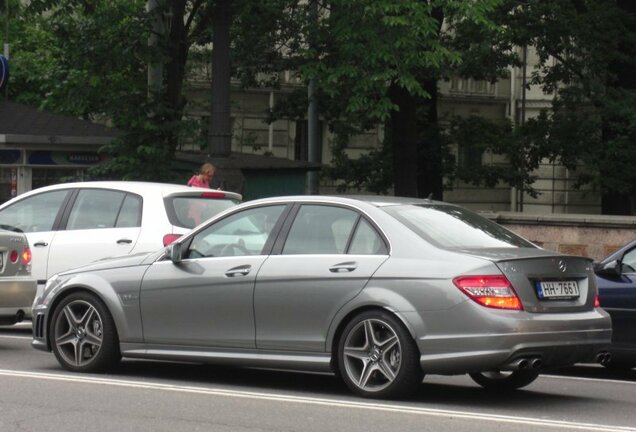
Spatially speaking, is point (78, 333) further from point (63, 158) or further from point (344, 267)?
point (63, 158)

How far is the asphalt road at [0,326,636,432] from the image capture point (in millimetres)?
8188

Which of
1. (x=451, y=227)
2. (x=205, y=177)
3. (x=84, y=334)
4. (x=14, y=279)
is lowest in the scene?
(x=84, y=334)

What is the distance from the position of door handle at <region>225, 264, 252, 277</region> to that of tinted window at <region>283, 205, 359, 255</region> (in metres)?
0.30

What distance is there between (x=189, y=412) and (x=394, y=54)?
13.3 metres

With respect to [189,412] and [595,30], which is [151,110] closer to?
[595,30]

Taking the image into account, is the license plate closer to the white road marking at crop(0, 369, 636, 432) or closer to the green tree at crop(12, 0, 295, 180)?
the white road marking at crop(0, 369, 636, 432)

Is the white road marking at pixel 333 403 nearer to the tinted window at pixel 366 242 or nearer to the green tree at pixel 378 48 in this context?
the tinted window at pixel 366 242

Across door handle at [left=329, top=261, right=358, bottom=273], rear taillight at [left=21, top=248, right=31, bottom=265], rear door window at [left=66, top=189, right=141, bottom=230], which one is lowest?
rear taillight at [left=21, top=248, right=31, bottom=265]

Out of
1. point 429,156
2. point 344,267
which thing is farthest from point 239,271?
point 429,156

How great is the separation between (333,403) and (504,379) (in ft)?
5.55

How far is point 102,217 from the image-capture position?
46.8 ft

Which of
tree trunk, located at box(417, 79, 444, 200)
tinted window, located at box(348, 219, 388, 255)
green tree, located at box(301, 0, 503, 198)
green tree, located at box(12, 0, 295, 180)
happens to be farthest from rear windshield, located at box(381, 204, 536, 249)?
tree trunk, located at box(417, 79, 444, 200)

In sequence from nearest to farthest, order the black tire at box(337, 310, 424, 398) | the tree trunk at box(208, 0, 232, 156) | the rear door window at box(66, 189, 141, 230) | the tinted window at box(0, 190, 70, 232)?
1. the black tire at box(337, 310, 424, 398)
2. the rear door window at box(66, 189, 141, 230)
3. the tinted window at box(0, 190, 70, 232)
4. the tree trunk at box(208, 0, 232, 156)

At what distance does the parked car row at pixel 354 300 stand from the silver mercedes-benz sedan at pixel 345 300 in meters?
0.01
